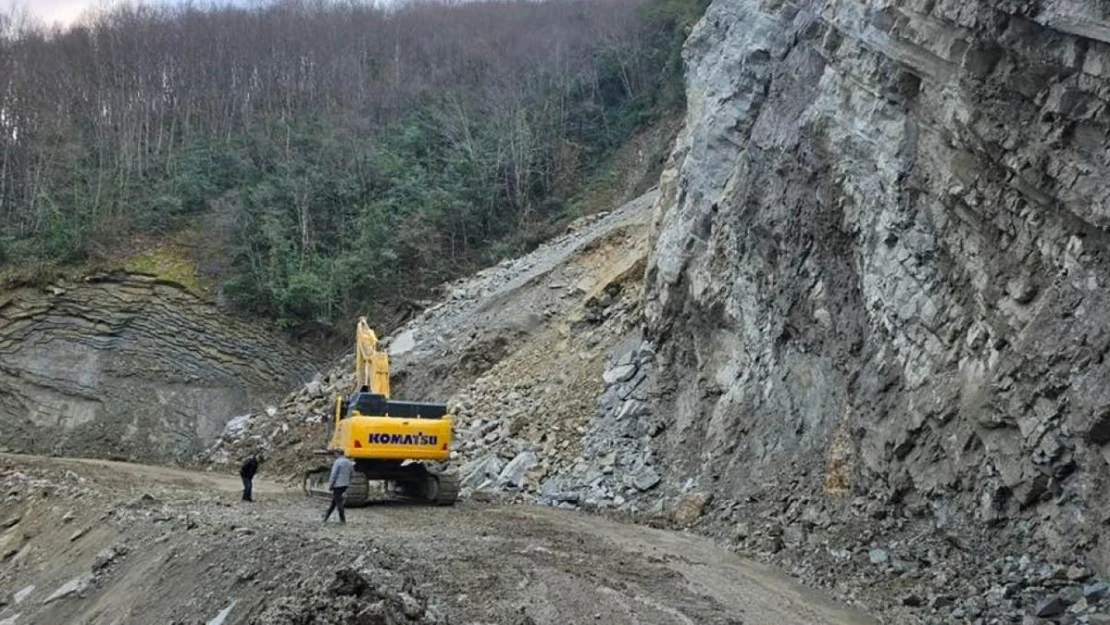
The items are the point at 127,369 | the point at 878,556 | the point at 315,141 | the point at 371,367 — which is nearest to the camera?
the point at 878,556

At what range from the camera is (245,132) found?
1540 inches

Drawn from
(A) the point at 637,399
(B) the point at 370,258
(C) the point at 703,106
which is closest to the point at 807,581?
(A) the point at 637,399

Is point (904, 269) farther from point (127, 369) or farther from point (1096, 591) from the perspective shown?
point (127, 369)

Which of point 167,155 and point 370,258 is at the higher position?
point 167,155

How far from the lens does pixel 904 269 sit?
9945 millimetres

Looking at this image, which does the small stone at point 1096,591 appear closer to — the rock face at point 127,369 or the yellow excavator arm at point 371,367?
the yellow excavator arm at point 371,367

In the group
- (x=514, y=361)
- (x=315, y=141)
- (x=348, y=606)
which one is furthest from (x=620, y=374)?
(x=315, y=141)

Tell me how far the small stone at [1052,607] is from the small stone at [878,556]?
2.03m

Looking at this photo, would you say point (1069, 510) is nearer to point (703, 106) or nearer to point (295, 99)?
point (703, 106)

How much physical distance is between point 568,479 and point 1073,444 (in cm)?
811

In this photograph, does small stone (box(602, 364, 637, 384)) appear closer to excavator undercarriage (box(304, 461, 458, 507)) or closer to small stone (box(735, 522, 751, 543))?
excavator undercarriage (box(304, 461, 458, 507))

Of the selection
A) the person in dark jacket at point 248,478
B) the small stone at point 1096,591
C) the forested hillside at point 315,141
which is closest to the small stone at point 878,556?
the small stone at point 1096,591

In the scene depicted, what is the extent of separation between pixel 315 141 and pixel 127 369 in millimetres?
14335

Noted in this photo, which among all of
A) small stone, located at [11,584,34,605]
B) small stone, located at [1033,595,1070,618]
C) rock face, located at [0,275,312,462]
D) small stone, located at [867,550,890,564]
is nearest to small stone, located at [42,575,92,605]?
small stone, located at [11,584,34,605]
